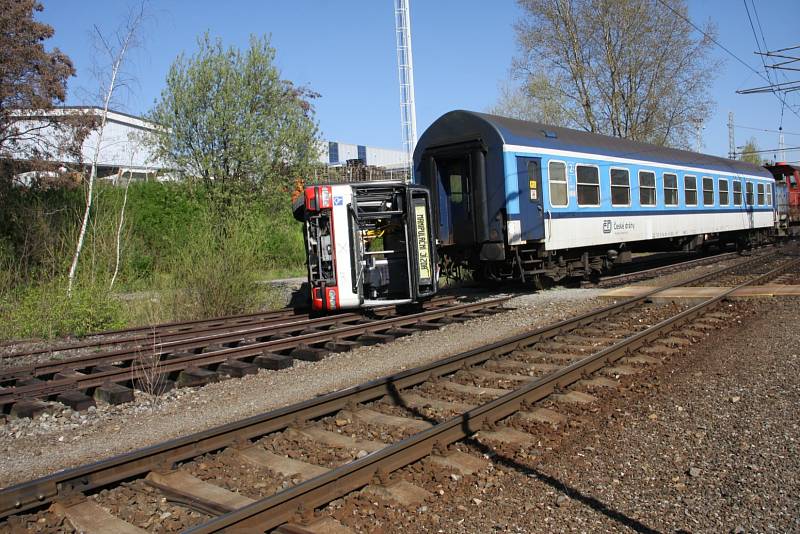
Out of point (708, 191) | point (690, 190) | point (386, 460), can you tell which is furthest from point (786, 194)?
point (386, 460)

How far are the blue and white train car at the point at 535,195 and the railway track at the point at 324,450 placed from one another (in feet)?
18.7

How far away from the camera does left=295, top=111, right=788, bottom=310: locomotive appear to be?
1143 cm

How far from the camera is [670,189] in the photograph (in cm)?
1908

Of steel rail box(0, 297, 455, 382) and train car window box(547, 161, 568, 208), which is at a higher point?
train car window box(547, 161, 568, 208)

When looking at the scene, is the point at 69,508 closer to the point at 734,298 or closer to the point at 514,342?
the point at 514,342

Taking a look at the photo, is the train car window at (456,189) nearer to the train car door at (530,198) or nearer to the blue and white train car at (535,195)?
the blue and white train car at (535,195)

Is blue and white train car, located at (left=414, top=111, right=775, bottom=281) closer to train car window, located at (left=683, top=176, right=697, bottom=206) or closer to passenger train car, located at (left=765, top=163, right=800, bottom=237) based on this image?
train car window, located at (left=683, top=176, right=697, bottom=206)

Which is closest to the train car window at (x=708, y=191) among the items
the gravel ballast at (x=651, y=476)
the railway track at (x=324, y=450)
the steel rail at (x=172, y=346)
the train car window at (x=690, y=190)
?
the train car window at (x=690, y=190)

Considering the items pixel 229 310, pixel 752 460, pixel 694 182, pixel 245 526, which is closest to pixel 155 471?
pixel 245 526

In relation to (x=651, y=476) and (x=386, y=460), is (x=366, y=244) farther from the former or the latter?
(x=651, y=476)

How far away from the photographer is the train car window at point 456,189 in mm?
14453

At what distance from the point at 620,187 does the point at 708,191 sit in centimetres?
702

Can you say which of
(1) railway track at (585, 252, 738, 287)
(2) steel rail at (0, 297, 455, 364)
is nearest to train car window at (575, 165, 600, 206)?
(1) railway track at (585, 252, 738, 287)

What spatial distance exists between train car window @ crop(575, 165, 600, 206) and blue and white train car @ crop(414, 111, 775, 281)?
2 cm
